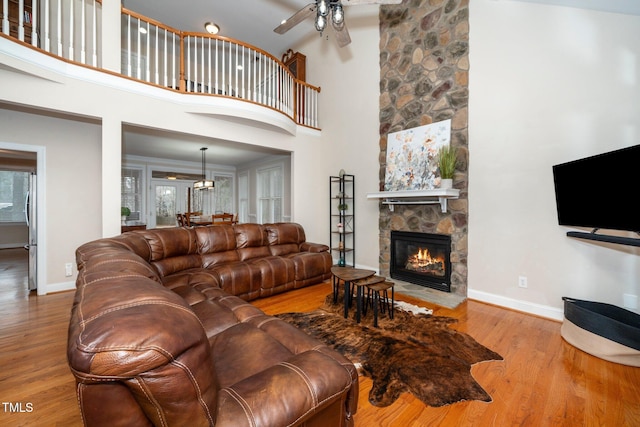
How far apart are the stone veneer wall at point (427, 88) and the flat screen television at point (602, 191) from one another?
1.07 m

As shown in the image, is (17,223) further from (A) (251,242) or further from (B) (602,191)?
(B) (602,191)

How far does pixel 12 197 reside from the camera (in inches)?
285

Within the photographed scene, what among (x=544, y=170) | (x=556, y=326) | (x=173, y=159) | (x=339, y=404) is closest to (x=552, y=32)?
(x=544, y=170)

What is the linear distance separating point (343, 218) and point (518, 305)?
9.32ft

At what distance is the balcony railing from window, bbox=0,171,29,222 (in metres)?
5.43

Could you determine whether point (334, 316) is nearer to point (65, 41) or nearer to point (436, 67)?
point (436, 67)

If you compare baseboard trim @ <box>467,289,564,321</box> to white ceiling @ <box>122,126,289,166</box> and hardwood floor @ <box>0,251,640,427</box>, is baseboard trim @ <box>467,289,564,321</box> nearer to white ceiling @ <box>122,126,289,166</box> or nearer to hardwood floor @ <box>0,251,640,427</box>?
hardwood floor @ <box>0,251,640,427</box>

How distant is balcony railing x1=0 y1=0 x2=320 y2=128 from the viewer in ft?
9.89

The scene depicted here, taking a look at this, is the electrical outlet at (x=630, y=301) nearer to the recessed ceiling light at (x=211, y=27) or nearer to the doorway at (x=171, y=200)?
the recessed ceiling light at (x=211, y=27)

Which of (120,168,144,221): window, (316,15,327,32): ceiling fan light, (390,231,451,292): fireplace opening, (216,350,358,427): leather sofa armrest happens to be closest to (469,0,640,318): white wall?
(390,231,451,292): fireplace opening

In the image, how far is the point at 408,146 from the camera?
4.03 metres

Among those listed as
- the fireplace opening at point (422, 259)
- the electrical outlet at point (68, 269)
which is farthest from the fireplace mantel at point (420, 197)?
the electrical outlet at point (68, 269)

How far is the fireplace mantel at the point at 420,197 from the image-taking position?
3363mm

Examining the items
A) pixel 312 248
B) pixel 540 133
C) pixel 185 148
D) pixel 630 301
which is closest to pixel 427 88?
pixel 540 133
